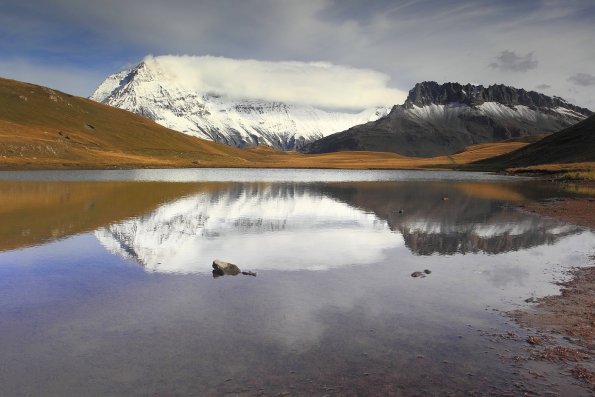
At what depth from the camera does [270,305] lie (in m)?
16.6

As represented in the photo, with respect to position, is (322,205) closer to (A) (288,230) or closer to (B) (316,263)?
(A) (288,230)

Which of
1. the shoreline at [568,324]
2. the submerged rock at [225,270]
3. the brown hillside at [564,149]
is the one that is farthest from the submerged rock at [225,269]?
the brown hillside at [564,149]

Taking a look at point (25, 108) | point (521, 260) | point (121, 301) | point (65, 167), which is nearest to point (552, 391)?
point (121, 301)

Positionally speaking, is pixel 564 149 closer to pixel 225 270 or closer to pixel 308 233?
pixel 308 233

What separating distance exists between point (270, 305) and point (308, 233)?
15950 millimetres

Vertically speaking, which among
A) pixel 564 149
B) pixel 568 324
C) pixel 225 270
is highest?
pixel 564 149

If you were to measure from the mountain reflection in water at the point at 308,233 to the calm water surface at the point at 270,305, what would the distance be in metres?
0.22

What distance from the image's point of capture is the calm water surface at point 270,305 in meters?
11.2

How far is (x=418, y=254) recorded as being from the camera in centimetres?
2567

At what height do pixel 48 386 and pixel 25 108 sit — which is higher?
pixel 25 108

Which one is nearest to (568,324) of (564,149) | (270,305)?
(270,305)

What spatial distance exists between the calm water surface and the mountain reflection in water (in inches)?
8.5

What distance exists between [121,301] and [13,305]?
3.36 m

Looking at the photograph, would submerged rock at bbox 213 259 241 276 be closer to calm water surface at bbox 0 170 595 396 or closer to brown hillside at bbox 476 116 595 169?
calm water surface at bbox 0 170 595 396
